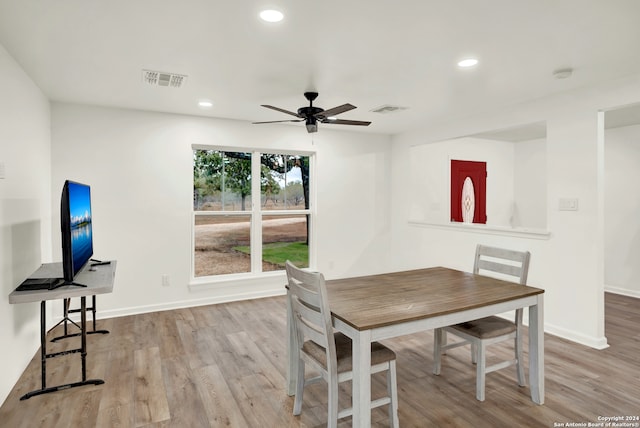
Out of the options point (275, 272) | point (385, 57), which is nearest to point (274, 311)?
point (275, 272)

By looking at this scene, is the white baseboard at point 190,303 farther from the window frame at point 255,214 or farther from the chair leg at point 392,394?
the chair leg at point 392,394

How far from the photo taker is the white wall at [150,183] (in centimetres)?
402

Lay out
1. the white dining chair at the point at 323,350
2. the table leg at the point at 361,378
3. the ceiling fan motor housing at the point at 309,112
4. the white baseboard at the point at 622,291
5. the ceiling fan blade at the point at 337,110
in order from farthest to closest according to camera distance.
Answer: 1. the white baseboard at the point at 622,291
2. the ceiling fan motor housing at the point at 309,112
3. the ceiling fan blade at the point at 337,110
4. the white dining chair at the point at 323,350
5. the table leg at the point at 361,378

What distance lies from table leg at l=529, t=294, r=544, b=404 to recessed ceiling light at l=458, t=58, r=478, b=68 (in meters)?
1.73

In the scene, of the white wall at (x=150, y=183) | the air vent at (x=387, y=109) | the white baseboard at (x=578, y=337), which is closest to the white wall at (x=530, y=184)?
the white baseboard at (x=578, y=337)

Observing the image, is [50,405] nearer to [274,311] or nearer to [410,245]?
[274,311]

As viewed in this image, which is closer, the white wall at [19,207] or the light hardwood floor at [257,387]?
the light hardwood floor at [257,387]

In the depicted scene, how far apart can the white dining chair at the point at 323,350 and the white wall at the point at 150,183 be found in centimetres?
273

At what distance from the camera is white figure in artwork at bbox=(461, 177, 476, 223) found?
6.11 m

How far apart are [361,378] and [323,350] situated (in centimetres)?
35

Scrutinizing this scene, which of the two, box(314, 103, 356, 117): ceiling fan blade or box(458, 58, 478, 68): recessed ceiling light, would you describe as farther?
box(314, 103, 356, 117): ceiling fan blade

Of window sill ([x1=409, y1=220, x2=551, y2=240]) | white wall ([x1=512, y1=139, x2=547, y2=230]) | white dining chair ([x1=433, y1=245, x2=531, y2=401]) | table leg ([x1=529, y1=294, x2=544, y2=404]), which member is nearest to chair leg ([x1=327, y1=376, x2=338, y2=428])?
white dining chair ([x1=433, y1=245, x2=531, y2=401])

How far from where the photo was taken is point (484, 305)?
84.5 inches

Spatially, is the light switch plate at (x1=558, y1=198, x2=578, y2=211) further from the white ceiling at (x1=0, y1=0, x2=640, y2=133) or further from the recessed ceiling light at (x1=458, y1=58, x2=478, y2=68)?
the recessed ceiling light at (x1=458, y1=58, x2=478, y2=68)
